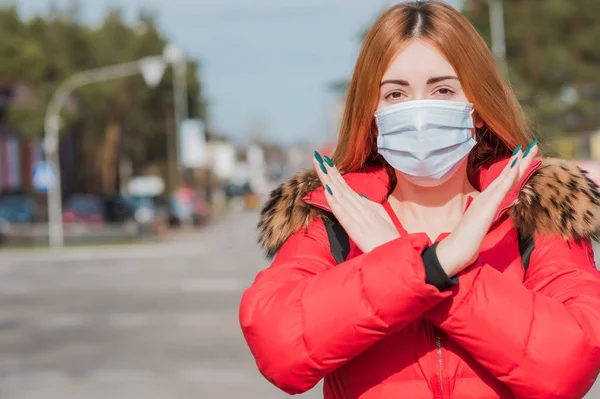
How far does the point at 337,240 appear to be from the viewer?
2086 mm

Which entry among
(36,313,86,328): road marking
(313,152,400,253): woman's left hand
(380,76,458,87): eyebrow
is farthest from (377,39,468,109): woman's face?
(36,313,86,328): road marking

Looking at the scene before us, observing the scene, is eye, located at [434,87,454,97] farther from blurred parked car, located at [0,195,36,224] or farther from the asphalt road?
blurred parked car, located at [0,195,36,224]

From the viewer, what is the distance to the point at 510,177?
6.41ft

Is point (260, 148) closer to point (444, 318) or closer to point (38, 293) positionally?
point (38, 293)

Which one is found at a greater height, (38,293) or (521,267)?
(521,267)

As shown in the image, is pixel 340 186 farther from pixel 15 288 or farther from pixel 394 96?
pixel 15 288

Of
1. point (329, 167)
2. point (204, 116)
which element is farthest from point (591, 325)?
point (204, 116)

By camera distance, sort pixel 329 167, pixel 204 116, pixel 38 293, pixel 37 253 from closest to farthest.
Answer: pixel 329 167
pixel 38 293
pixel 37 253
pixel 204 116

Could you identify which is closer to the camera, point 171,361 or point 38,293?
point 171,361

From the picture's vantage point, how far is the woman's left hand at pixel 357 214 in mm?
1933

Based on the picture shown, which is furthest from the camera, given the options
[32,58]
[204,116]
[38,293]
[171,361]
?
[204,116]

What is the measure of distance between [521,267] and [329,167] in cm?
43

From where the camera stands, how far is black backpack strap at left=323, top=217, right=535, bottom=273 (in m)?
2.05

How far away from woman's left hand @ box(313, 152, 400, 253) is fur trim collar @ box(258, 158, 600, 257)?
91mm
